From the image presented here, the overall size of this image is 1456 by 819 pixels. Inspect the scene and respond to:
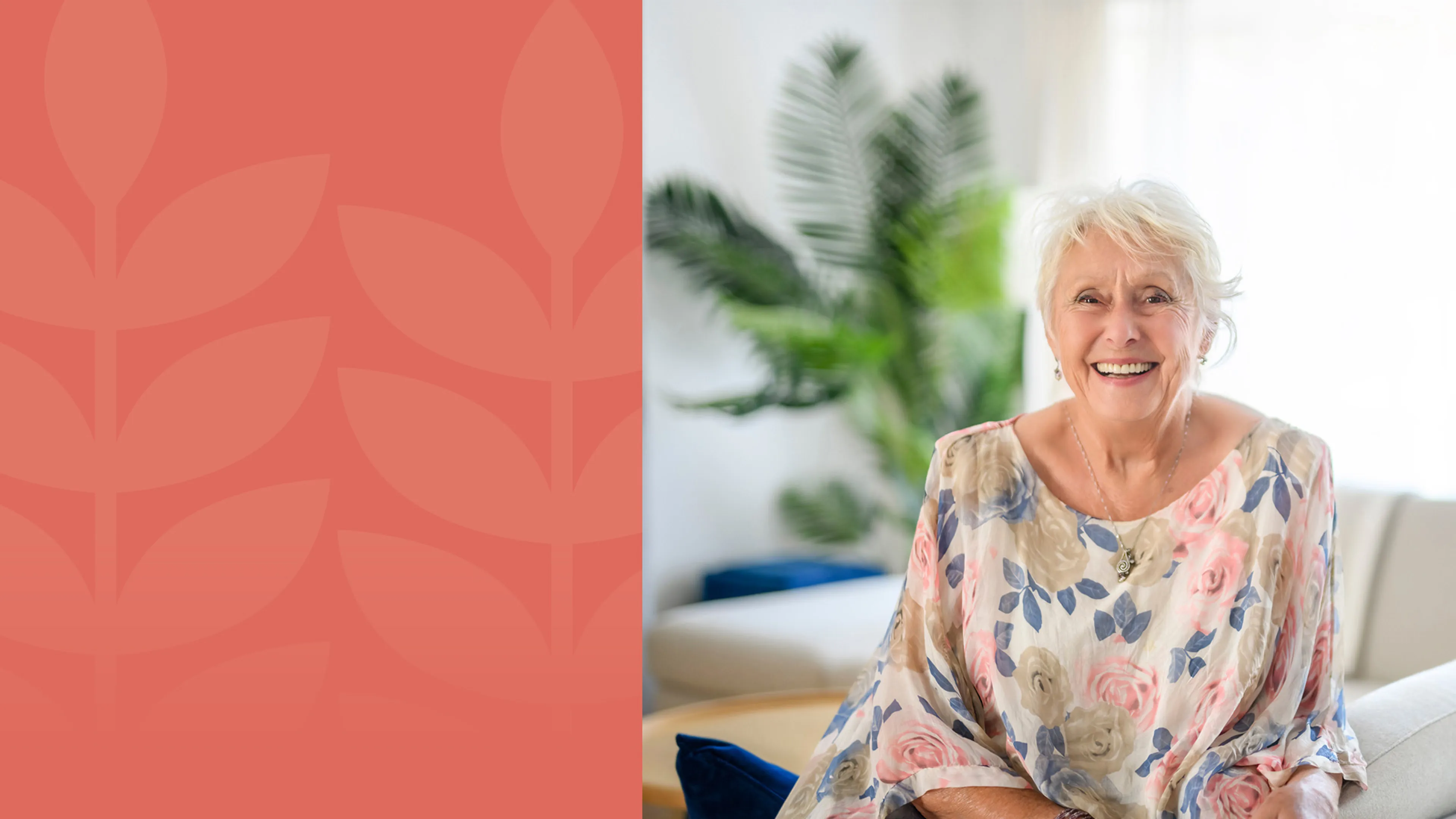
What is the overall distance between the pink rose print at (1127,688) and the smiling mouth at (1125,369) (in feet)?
1.05

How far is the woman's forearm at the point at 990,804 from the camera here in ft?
Result: 4.26

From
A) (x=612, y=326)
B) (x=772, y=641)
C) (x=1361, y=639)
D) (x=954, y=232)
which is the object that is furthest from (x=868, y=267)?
(x=612, y=326)

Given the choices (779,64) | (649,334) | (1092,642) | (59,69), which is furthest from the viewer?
(779,64)

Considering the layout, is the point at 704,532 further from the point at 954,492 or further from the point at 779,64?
the point at 954,492

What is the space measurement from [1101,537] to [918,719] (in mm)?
300

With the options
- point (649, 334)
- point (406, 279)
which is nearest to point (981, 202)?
point (649, 334)

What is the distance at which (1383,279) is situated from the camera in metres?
3.59

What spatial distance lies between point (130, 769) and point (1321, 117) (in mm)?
3899

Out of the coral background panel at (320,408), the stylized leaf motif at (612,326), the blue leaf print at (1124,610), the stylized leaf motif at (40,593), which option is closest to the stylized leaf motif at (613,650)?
the coral background panel at (320,408)

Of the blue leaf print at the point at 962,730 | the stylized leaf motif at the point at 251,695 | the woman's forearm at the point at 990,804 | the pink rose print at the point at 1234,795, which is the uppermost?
the stylized leaf motif at the point at 251,695

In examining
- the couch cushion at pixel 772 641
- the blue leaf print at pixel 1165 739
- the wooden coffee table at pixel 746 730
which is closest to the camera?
the blue leaf print at pixel 1165 739

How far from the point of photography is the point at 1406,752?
1387 millimetres

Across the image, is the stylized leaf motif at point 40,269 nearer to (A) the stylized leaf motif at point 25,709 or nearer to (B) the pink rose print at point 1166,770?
(A) the stylized leaf motif at point 25,709

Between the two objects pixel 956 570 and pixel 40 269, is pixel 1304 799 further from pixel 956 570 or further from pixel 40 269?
pixel 40 269
